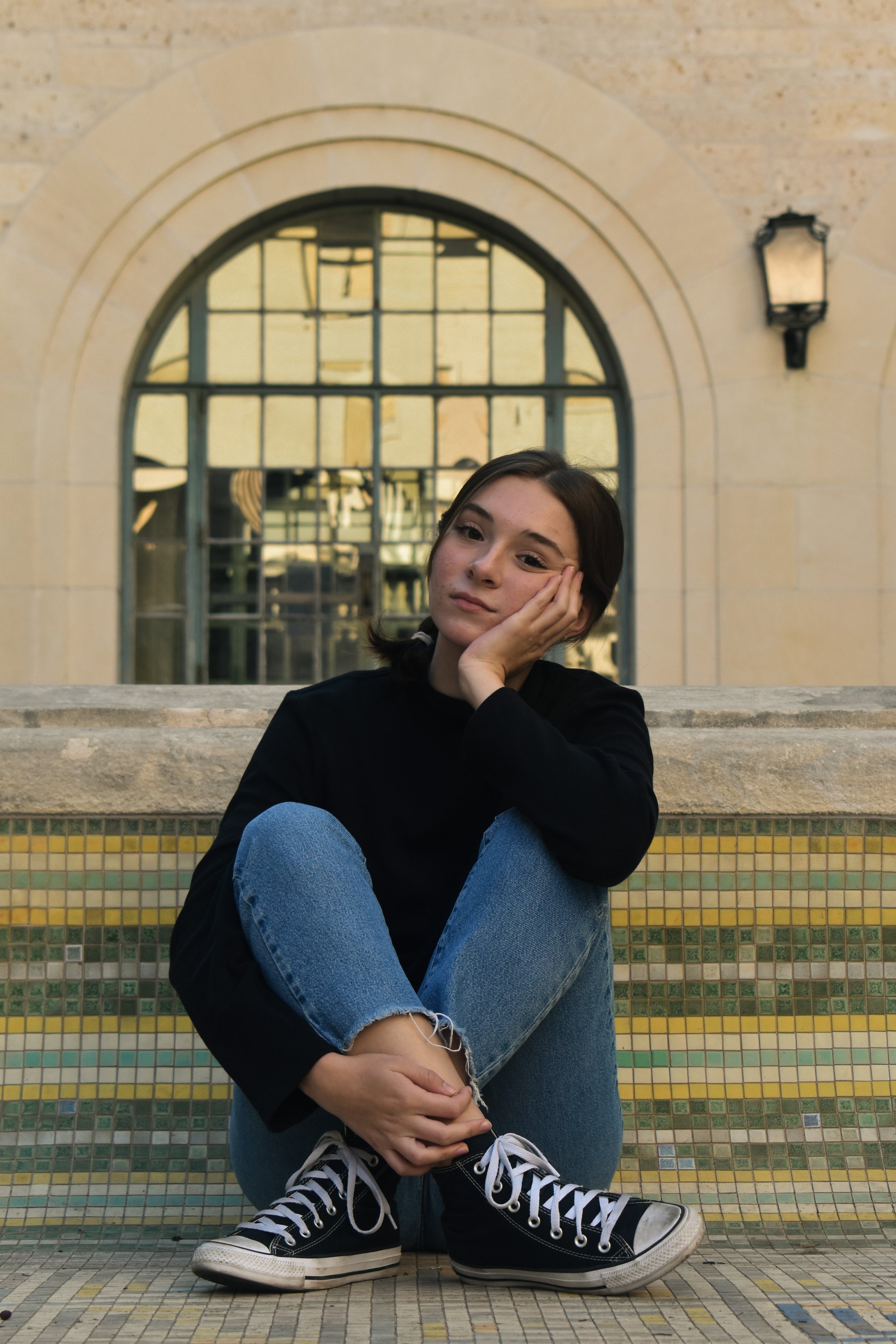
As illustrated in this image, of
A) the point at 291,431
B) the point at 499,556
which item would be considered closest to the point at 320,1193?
the point at 499,556

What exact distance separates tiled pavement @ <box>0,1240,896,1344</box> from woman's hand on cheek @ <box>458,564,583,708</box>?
0.74m

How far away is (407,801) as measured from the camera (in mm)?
1761

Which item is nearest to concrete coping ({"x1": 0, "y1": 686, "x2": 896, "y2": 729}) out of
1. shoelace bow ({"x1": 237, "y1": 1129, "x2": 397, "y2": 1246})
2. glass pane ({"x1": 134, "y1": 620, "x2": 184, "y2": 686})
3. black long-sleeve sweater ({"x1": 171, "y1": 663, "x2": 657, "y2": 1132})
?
black long-sleeve sweater ({"x1": 171, "y1": 663, "x2": 657, "y2": 1132})

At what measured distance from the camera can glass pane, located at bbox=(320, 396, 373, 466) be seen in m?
6.66

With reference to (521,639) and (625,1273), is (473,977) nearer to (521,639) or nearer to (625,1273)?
(625,1273)

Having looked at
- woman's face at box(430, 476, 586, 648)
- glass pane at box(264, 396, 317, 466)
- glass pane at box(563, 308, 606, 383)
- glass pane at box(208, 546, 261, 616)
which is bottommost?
woman's face at box(430, 476, 586, 648)

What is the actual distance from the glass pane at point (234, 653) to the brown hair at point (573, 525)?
4.76 meters

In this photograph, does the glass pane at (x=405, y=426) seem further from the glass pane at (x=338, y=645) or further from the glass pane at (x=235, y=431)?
the glass pane at (x=338, y=645)

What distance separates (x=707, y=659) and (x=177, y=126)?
383cm

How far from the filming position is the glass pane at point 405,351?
6.63m

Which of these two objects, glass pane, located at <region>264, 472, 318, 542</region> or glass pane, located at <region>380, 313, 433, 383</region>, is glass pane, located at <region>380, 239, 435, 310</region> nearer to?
glass pane, located at <region>380, 313, 433, 383</region>

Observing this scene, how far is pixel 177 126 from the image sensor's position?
6.23m

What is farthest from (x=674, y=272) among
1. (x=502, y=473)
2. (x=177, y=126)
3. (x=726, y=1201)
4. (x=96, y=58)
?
(x=726, y=1201)

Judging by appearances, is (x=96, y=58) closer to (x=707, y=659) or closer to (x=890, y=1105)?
(x=707, y=659)
